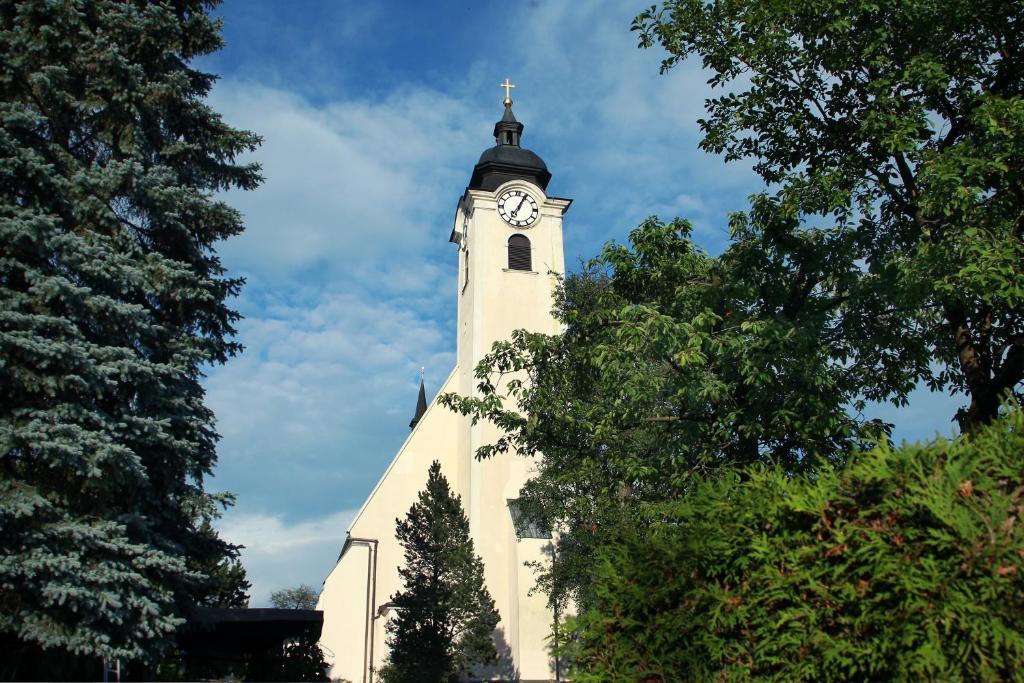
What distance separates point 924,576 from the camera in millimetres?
4645

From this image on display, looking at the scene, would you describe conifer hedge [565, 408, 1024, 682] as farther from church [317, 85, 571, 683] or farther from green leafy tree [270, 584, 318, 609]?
green leafy tree [270, 584, 318, 609]

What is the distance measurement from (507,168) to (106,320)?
83.6 ft

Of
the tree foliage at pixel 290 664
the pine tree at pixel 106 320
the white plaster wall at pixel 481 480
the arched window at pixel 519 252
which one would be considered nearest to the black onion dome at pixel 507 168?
the white plaster wall at pixel 481 480

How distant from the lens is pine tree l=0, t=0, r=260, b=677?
9289 mm

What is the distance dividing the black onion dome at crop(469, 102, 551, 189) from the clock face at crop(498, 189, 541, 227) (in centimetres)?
67

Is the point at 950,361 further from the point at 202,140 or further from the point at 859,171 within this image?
the point at 202,140

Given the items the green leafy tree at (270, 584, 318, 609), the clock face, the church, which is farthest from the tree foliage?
the green leafy tree at (270, 584, 318, 609)

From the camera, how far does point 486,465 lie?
29.5m

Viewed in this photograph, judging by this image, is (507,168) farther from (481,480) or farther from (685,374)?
(685,374)

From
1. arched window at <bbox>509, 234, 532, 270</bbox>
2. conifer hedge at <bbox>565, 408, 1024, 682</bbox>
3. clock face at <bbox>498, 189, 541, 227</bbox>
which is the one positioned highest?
clock face at <bbox>498, 189, 541, 227</bbox>

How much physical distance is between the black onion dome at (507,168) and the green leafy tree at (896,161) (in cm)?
2414

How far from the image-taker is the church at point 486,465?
87.9 ft

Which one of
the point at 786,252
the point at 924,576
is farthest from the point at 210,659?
the point at 924,576

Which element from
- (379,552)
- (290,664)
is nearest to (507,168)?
(379,552)
